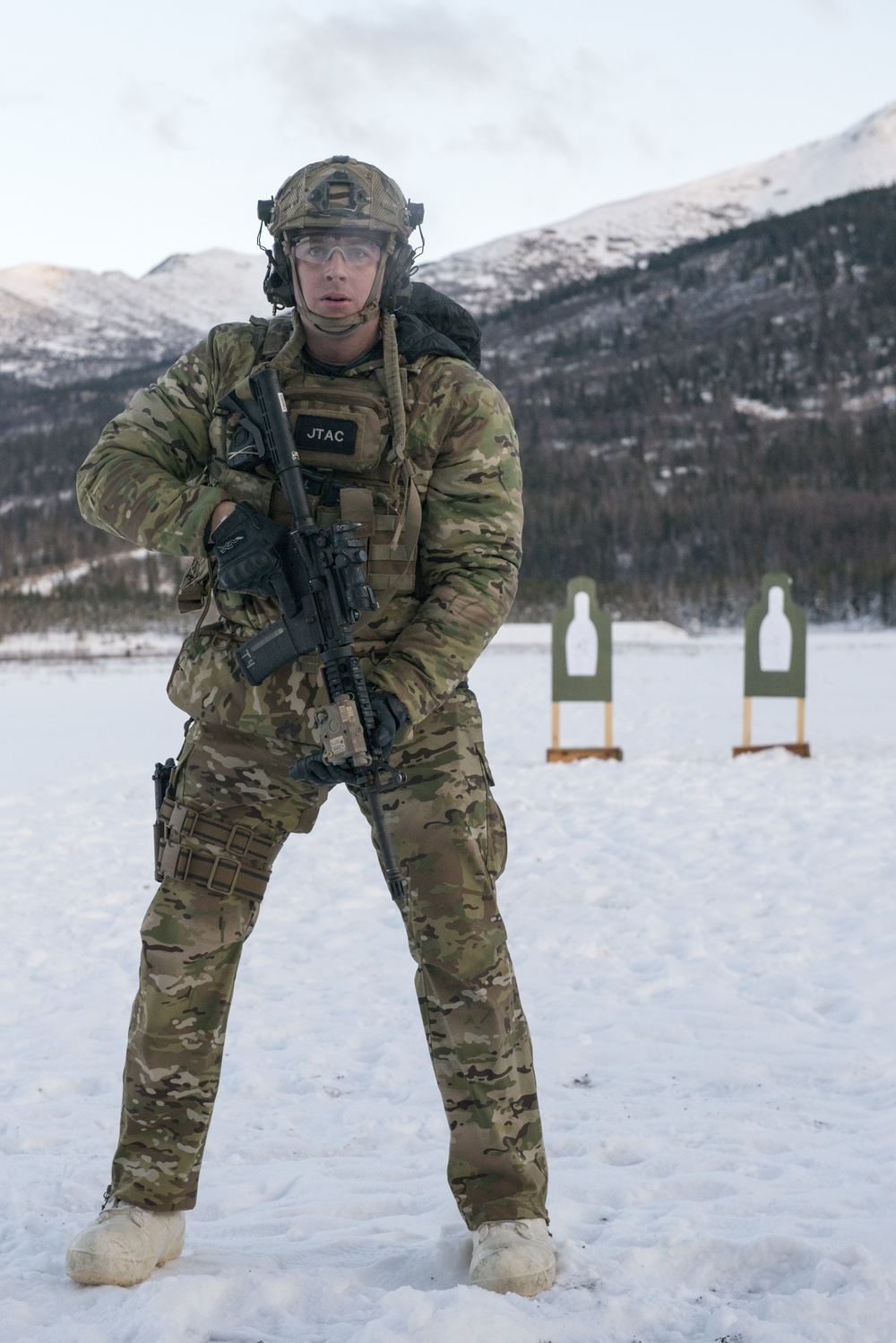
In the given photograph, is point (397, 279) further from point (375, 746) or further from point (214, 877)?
point (214, 877)

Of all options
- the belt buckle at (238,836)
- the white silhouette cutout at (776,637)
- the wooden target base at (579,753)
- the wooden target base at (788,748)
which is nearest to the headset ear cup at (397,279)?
the belt buckle at (238,836)

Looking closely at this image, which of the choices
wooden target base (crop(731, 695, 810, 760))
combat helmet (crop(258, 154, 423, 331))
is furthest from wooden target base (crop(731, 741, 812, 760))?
combat helmet (crop(258, 154, 423, 331))

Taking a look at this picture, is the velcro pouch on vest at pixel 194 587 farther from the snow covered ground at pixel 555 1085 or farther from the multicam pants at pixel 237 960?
the snow covered ground at pixel 555 1085

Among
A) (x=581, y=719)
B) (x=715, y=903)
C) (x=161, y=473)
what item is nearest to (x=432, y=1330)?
(x=161, y=473)

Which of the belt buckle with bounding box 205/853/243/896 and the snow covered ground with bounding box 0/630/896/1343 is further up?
the belt buckle with bounding box 205/853/243/896

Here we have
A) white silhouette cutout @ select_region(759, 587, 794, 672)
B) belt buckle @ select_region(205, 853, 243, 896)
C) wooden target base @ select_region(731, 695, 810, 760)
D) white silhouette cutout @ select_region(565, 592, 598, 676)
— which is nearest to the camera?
belt buckle @ select_region(205, 853, 243, 896)

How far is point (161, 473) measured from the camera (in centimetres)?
252

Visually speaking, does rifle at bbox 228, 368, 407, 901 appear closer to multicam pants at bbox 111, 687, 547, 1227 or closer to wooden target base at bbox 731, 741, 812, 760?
multicam pants at bbox 111, 687, 547, 1227

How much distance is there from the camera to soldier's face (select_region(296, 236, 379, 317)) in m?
2.49

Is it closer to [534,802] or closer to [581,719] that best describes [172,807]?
[534,802]

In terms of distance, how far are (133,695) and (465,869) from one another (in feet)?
56.4

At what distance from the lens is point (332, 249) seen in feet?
8.25

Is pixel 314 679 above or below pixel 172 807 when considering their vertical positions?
above

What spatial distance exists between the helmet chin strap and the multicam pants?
2.81ft
